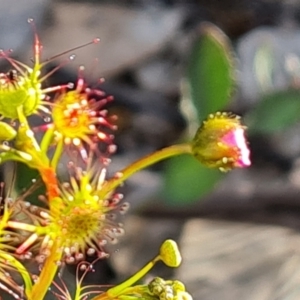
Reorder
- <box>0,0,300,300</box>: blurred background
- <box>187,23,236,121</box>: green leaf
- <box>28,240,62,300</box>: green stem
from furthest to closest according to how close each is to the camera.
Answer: <box>0,0,300,300</box>: blurred background → <box>187,23,236,121</box>: green leaf → <box>28,240,62,300</box>: green stem

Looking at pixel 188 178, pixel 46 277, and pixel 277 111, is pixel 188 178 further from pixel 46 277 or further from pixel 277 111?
pixel 46 277

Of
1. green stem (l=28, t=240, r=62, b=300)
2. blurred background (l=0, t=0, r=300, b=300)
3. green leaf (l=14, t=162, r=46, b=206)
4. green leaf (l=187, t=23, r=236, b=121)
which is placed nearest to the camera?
green stem (l=28, t=240, r=62, b=300)

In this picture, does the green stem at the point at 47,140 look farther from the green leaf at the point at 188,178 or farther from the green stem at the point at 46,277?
the green leaf at the point at 188,178

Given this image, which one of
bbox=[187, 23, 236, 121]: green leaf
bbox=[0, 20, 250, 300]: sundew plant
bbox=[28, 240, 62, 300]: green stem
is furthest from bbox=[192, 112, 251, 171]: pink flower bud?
bbox=[187, 23, 236, 121]: green leaf

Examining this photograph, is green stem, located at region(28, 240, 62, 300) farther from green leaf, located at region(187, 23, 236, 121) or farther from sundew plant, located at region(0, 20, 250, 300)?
green leaf, located at region(187, 23, 236, 121)

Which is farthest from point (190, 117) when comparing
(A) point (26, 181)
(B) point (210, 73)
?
(A) point (26, 181)
